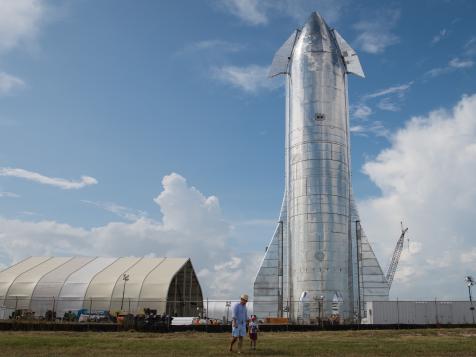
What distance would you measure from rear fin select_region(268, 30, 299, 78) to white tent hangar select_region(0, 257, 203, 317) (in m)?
25.2

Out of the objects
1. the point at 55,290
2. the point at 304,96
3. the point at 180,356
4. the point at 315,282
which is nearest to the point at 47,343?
the point at 180,356

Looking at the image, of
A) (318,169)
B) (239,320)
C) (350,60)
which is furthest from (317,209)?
(239,320)

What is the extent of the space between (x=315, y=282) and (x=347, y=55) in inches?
922

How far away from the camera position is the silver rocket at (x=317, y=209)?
43062mm

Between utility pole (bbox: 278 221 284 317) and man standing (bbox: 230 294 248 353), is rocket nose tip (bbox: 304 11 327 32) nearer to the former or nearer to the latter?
utility pole (bbox: 278 221 284 317)

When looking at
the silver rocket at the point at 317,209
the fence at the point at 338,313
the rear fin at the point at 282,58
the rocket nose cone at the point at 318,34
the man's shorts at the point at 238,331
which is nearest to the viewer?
A: the man's shorts at the point at 238,331

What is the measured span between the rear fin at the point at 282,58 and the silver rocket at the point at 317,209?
3255 mm

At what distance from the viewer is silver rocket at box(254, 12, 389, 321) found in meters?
43.1

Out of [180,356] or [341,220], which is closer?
[180,356]

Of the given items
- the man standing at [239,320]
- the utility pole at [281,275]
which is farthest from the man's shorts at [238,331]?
the utility pole at [281,275]

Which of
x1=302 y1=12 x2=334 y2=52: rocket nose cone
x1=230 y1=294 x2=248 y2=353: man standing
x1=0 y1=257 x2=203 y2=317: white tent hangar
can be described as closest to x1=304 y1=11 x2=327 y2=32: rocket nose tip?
x1=302 y1=12 x2=334 y2=52: rocket nose cone

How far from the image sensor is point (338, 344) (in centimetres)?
1877

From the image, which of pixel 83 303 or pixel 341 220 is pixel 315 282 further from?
pixel 83 303

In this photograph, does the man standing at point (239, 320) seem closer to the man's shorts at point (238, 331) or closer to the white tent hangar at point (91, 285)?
the man's shorts at point (238, 331)
